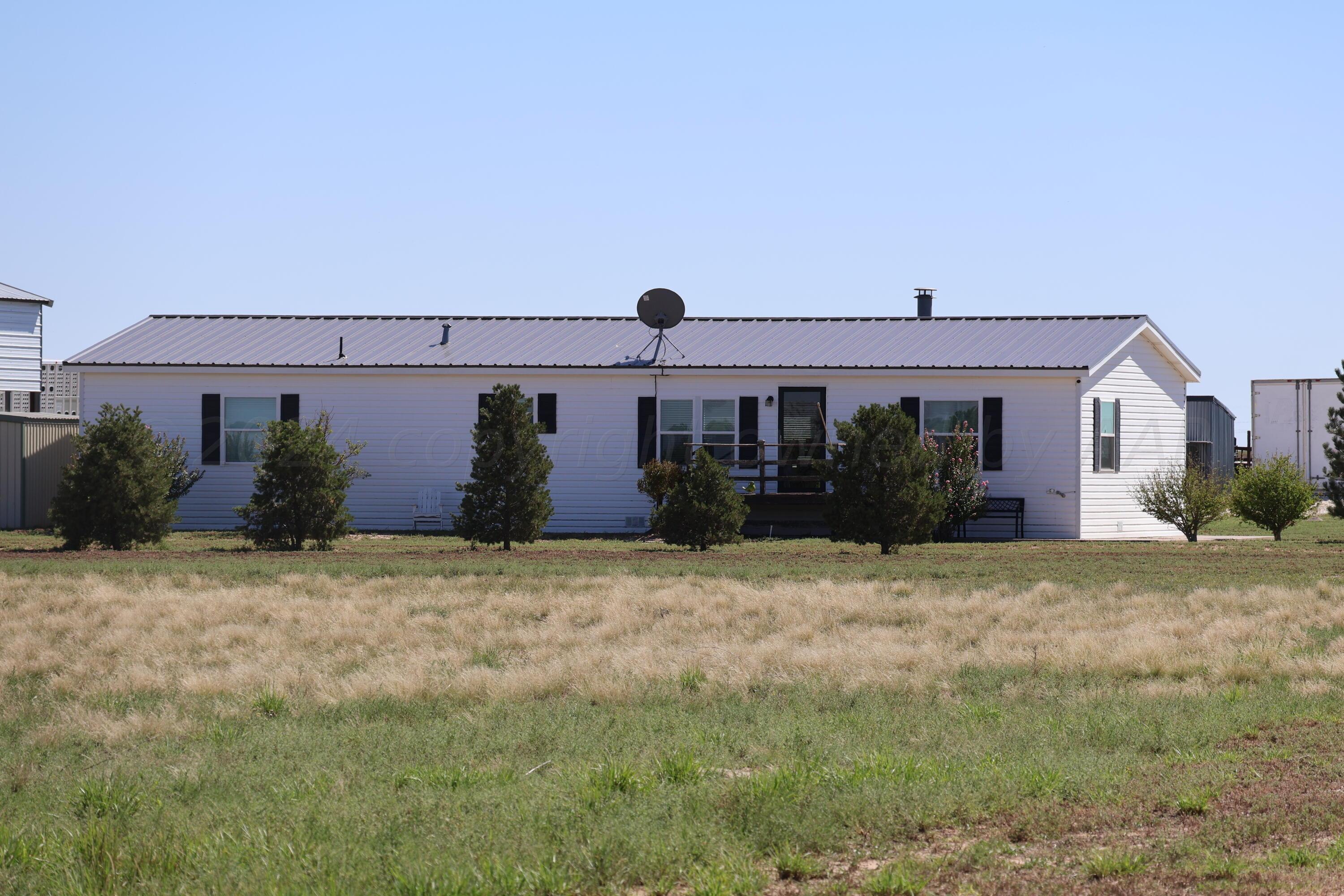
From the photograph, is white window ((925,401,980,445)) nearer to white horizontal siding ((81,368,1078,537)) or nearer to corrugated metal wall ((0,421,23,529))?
white horizontal siding ((81,368,1078,537))

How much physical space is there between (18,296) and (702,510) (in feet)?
82.5

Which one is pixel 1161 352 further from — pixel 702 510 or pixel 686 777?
pixel 686 777

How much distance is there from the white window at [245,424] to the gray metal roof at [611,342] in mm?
779

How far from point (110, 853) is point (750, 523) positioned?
19.5m

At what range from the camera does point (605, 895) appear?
5133 millimetres

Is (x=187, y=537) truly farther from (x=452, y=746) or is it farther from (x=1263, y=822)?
(x=1263, y=822)

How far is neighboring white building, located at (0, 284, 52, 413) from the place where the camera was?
36344 mm

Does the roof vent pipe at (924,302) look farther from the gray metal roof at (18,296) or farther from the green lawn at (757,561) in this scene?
the gray metal roof at (18,296)

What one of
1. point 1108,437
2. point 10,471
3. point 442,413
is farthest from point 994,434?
point 10,471

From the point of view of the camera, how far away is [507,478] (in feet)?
65.9

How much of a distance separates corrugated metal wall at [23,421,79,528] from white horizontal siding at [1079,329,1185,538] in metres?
19.2

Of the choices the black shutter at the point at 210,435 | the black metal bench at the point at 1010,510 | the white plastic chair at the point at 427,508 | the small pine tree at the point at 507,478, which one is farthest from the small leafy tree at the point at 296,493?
the black metal bench at the point at 1010,510

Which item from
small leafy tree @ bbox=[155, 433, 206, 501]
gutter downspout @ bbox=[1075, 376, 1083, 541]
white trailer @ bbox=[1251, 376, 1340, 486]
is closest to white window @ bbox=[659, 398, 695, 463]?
gutter downspout @ bbox=[1075, 376, 1083, 541]

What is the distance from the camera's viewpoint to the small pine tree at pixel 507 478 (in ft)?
65.8
